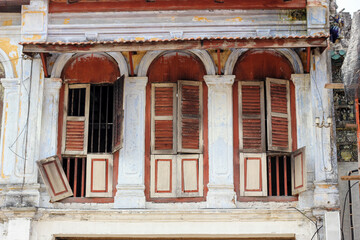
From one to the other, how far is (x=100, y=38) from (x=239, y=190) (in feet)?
10.5

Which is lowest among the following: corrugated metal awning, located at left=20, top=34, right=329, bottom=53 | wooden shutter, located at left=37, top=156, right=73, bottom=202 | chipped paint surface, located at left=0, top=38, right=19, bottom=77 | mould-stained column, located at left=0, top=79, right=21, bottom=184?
wooden shutter, located at left=37, top=156, right=73, bottom=202

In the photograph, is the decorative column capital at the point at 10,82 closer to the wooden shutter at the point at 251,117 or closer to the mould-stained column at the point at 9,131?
the mould-stained column at the point at 9,131

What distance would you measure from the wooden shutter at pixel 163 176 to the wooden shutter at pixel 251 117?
109 centimetres

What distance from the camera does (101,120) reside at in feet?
39.4

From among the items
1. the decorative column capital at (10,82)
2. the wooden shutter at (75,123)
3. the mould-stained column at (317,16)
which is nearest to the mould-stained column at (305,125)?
the mould-stained column at (317,16)

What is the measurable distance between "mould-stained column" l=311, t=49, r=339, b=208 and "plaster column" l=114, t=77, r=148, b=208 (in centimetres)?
257

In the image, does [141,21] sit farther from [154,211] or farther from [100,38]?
[154,211]

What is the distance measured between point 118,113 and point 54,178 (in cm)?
136

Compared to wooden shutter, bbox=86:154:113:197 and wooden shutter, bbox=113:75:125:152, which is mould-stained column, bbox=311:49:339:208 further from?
wooden shutter, bbox=86:154:113:197

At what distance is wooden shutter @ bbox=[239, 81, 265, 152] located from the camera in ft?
37.8

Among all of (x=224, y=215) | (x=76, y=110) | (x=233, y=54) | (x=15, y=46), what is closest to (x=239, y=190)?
(x=224, y=215)

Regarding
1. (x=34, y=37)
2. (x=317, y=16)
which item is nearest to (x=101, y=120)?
(x=34, y=37)

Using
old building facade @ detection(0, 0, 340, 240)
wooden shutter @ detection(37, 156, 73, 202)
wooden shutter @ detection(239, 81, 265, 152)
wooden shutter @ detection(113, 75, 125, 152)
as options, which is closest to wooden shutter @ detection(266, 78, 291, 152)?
old building facade @ detection(0, 0, 340, 240)

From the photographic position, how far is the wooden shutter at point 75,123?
1162 centimetres
